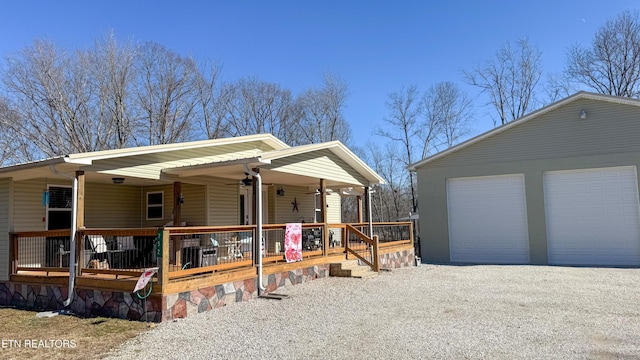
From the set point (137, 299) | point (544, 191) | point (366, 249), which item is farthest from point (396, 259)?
point (137, 299)

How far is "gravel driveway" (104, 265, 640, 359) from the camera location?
509cm

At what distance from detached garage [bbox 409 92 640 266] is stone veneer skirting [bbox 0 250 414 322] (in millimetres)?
8244

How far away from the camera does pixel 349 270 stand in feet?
35.9

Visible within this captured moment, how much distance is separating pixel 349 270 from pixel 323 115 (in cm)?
2166

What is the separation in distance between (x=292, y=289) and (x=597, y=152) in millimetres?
11026

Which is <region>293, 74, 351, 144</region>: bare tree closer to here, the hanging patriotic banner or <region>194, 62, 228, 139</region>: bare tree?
<region>194, 62, 228, 139</region>: bare tree

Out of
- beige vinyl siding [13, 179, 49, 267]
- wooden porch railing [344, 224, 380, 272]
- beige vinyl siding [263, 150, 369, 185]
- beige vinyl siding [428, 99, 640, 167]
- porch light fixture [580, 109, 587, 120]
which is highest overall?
porch light fixture [580, 109, 587, 120]

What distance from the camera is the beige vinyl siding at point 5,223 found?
30.0 feet

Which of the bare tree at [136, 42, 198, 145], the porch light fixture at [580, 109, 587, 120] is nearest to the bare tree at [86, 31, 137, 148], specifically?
the bare tree at [136, 42, 198, 145]

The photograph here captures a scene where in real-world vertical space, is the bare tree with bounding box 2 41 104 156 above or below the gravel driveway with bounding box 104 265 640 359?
above

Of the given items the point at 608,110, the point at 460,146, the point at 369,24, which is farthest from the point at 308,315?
the point at 369,24

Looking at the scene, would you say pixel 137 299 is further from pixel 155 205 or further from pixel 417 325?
pixel 155 205

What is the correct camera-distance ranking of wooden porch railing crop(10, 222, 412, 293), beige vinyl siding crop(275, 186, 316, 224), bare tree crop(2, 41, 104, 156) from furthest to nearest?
bare tree crop(2, 41, 104, 156) < beige vinyl siding crop(275, 186, 316, 224) < wooden porch railing crop(10, 222, 412, 293)

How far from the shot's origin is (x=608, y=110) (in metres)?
13.6
